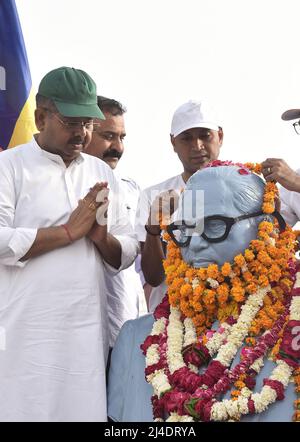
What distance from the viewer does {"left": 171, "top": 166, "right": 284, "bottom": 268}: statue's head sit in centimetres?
383

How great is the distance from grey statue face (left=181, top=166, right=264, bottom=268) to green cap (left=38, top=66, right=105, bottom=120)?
31.8 inches

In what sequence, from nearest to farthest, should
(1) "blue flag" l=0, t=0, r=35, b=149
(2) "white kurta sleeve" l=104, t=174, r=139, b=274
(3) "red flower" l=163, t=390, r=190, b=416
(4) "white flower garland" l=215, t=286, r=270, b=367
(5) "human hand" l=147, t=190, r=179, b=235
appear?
(3) "red flower" l=163, t=390, r=190, b=416 → (4) "white flower garland" l=215, t=286, r=270, b=367 → (5) "human hand" l=147, t=190, r=179, b=235 → (2) "white kurta sleeve" l=104, t=174, r=139, b=274 → (1) "blue flag" l=0, t=0, r=35, b=149

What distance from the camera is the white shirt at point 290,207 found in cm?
474

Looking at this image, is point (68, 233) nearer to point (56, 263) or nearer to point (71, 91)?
point (56, 263)

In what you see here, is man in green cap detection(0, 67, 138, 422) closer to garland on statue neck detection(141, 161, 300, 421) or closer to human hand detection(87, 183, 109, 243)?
human hand detection(87, 183, 109, 243)

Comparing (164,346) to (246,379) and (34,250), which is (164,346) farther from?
(34,250)

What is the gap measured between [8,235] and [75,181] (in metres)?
0.57

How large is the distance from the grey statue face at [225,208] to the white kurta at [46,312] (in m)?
0.59

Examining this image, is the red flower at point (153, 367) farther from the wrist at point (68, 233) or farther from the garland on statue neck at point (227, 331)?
the wrist at point (68, 233)

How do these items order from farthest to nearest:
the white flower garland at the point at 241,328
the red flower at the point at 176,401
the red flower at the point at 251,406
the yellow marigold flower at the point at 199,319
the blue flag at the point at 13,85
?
1. the blue flag at the point at 13,85
2. the yellow marigold flower at the point at 199,319
3. the white flower garland at the point at 241,328
4. the red flower at the point at 176,401
5. the red flower at the point at 251,406

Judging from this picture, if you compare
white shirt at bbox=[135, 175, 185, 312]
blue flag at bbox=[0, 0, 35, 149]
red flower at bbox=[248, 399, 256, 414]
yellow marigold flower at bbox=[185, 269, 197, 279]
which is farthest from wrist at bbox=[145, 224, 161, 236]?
blue flag at bbox=[0, 0, 35, 149]

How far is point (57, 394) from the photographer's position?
12.9 ft

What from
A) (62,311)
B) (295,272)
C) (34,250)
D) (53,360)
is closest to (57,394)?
(53,360)

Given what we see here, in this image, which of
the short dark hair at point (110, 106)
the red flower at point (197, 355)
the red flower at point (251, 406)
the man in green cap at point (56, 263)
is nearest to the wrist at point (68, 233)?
the man in green cap at point (56, 263)
